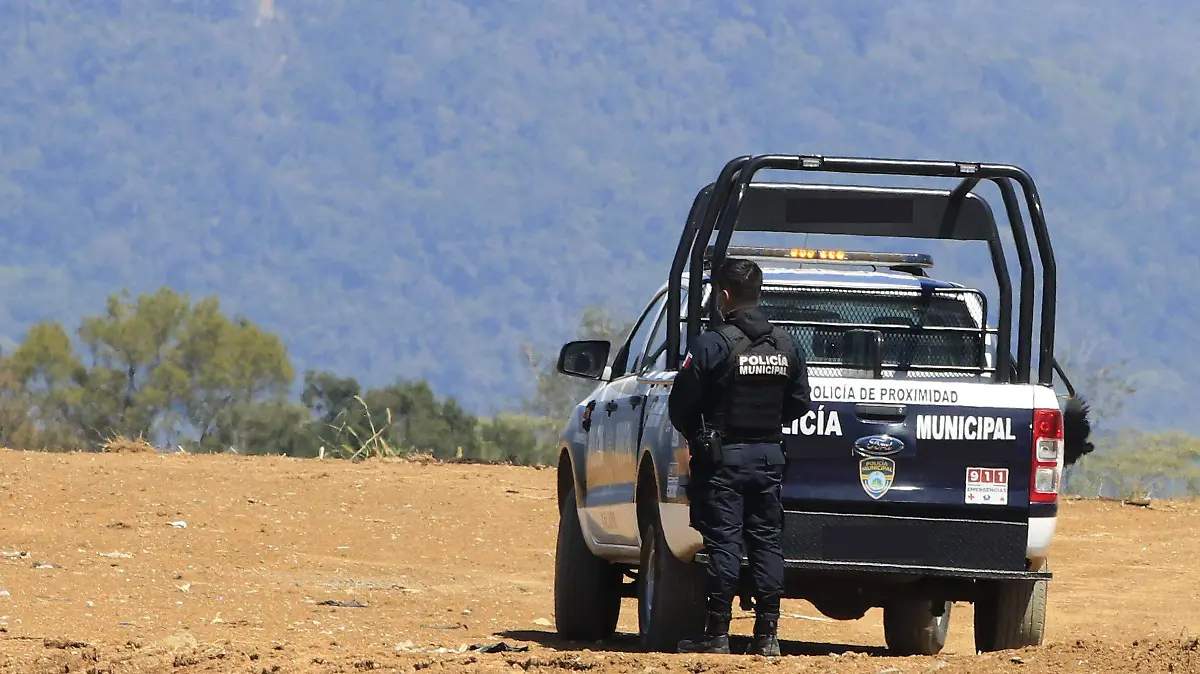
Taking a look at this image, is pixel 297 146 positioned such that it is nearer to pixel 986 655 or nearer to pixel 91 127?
pixel 91 127

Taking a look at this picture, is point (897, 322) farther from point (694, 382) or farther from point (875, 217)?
point (694, 382)

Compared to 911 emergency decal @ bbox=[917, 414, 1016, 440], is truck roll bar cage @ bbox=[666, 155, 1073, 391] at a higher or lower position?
higher

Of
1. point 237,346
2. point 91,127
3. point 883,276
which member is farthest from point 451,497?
point 91,127

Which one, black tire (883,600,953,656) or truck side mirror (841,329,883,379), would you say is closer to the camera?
truck side mirror (841,329,883,379)

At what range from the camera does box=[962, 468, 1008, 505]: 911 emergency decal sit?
9047mm

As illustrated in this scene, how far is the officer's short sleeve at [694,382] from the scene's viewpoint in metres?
8.88

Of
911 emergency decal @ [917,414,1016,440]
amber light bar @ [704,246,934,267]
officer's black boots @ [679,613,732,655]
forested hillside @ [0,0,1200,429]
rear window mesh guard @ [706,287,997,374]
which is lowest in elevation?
officer's black boots @ [679,613,732,655]

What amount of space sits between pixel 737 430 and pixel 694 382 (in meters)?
0.27

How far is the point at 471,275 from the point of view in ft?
533

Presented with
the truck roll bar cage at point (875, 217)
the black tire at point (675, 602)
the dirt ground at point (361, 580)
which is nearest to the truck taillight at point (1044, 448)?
the truck roll bar cage at point (875, 217)

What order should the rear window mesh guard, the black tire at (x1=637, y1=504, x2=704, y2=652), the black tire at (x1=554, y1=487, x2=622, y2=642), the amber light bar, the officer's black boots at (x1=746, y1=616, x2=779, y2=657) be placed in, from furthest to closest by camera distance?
1. the black tire at (x1=554, y1=487, x2=622, y2=642)
2. the amber light bar
3. the rear window mesh guard
4. the black tire at (x1=637, y1=504, x2=704, y2=652)
5. the officer's black boots at (x1=746, y1=616, x2=779, y2=657)

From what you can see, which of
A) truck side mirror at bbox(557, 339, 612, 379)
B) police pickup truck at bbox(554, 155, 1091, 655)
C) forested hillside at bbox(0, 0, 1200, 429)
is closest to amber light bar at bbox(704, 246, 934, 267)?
police pickup truck at bbox(554, 155, 1091, 655)

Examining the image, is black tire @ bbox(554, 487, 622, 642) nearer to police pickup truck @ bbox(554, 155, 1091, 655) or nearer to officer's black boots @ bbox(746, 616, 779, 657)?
police pickup truck @ bbox(554, 155, 1091, 655)

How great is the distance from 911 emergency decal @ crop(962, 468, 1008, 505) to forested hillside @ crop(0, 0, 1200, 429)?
422 feet
